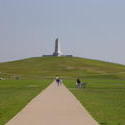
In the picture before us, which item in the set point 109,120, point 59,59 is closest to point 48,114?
point 109,120

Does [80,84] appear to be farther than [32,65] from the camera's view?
No

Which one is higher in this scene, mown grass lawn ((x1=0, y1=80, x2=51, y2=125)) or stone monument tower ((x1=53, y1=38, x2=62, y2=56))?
stone monument tower ((x1=53, y1=38, x2=62, y2=56))

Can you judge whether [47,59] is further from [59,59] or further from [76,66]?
[76,66]

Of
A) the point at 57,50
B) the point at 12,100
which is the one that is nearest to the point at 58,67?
the point at 57,50

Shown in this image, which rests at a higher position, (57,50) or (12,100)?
(57,50)

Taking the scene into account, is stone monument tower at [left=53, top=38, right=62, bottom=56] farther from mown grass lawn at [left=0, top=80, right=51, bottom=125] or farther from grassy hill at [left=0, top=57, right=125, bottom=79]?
mown grass lawn at [left=0, top=80, right=51, bottom=125]

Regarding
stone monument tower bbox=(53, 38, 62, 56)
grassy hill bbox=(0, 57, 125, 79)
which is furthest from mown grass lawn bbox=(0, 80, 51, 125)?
stone monument tower bbox=(53, 38, 62, 56)

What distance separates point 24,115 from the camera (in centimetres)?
1564

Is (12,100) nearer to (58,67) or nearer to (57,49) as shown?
(58,67)

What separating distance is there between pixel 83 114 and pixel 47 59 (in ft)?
500

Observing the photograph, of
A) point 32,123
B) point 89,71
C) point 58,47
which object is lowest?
point 32,123

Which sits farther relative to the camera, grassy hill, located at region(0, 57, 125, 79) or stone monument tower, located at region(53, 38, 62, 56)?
stone monument tower, located at region(53, 38, 62, 56)

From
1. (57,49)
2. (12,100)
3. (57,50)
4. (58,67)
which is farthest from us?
(57,50)

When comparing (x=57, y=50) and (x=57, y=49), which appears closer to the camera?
(x=57, y=49)
